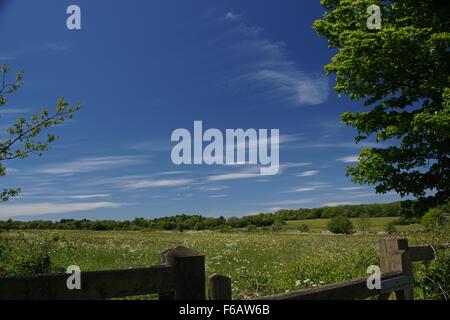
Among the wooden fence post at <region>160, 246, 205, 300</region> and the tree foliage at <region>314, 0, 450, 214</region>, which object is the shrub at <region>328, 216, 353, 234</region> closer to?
the tree foliage at <region>314, 0, 450, 214</region>

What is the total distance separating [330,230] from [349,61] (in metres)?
70.9

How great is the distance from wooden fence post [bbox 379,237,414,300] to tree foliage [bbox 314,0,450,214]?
8923 mm

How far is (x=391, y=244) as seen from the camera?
6.94 meters

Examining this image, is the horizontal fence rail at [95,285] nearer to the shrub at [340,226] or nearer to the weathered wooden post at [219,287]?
the weathered wooden post at [219,287]

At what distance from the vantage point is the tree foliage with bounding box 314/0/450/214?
1558cm

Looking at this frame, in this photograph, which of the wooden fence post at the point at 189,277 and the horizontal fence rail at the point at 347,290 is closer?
the wooden fence post at the point at 189,277

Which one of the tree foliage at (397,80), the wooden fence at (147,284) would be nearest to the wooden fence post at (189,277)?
the wooden fence at (147,284)

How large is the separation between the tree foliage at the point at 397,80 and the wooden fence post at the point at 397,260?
8.92 meters

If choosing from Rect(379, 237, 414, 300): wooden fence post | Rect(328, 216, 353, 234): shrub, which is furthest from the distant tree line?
Rect(379, 237, 414, 300): wooden fence post

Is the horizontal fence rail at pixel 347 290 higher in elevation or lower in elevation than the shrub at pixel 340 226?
higher

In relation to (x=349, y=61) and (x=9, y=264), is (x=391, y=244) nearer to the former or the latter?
(x=9, y=264)

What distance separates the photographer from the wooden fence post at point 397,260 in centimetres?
669

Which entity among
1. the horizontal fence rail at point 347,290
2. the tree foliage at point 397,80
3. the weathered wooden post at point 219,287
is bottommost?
the horizontal fence rail at point 347,290

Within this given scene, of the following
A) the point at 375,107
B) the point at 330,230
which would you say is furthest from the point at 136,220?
the point at 375,107
